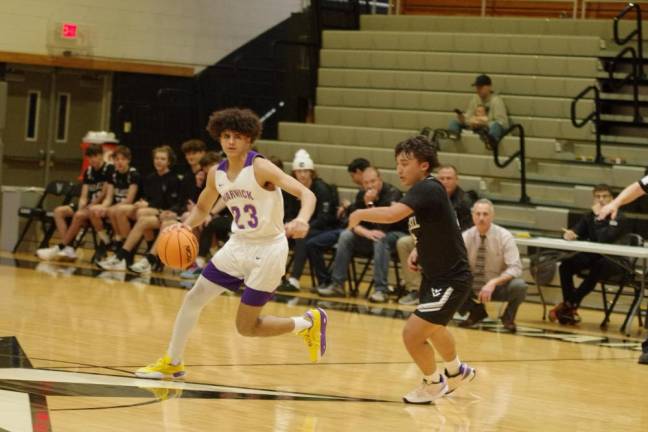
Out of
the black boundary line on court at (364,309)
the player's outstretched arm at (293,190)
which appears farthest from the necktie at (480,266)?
the player's outstretched arm at (293,190)

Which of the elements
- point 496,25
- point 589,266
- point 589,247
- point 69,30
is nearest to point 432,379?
point 589,247

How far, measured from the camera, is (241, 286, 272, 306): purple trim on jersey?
6.11 m

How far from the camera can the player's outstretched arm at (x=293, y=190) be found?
551 centimetres

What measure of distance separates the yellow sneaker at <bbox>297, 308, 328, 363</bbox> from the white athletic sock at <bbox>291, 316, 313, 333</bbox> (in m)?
0.02

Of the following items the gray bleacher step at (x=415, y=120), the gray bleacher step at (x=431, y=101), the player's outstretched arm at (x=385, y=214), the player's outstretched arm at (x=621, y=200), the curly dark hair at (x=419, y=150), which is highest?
the gray bleacher step at (x=431, y=101)

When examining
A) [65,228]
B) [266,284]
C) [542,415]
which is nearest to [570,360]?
[542,415]

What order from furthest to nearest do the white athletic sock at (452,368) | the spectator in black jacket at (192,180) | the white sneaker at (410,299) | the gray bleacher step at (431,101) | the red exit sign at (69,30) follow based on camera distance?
the red exit sign at (69,30)
the gray bleacher step at (431,101)
the spectator in black jacket at (192,180)
the white sneaker at (410,299)
the white athletic sock at (452,368)

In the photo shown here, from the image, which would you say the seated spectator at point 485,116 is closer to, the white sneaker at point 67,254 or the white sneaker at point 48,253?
the white sneaker at point 67,254

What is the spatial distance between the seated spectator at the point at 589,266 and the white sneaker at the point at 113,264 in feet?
15.3

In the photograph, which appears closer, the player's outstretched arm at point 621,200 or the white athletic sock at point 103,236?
the player's outstretched arm at point 621,200

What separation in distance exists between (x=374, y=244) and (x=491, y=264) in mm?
1714

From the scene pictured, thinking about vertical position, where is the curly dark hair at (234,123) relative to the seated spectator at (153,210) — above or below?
above

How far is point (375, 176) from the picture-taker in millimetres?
10898

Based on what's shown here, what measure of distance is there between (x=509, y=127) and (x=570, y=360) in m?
5.59
